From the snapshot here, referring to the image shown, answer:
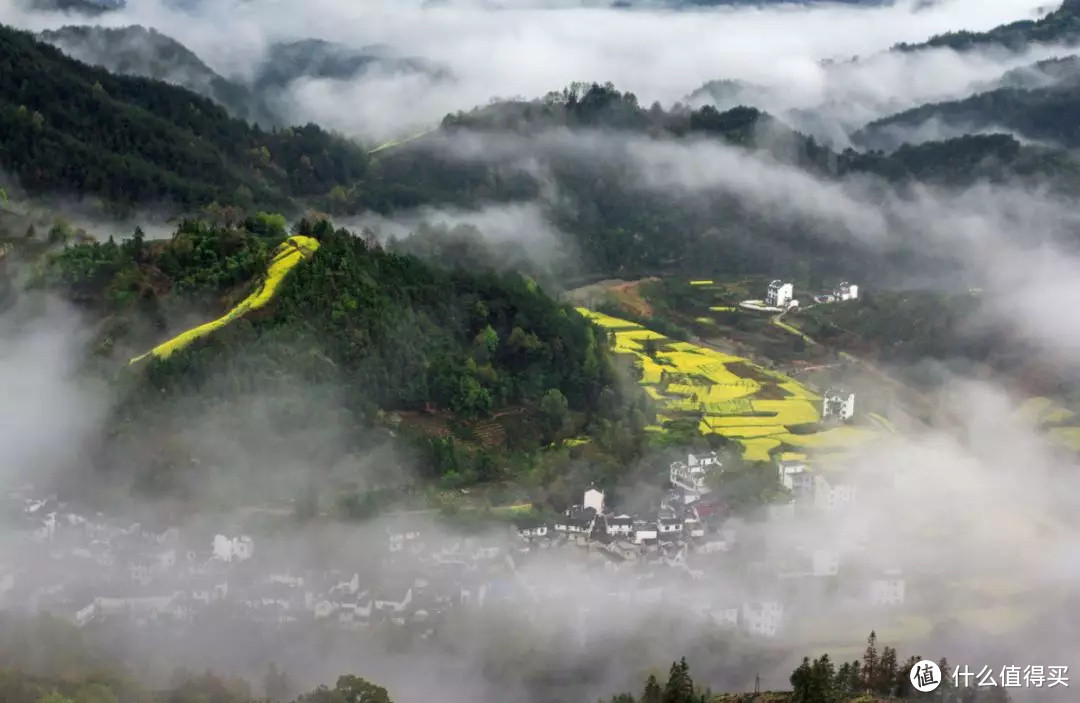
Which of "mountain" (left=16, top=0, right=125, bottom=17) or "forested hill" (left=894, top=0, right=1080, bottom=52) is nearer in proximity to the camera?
"mountain" (left=16, top=0, right=125, bottom=17)

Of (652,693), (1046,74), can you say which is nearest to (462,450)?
(652,693)

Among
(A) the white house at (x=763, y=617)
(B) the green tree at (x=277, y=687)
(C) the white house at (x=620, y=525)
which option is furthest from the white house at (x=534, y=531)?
(B) the green tree at (x=277, y=687)

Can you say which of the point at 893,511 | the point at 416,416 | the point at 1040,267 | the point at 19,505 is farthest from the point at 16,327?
the point at 1040,267

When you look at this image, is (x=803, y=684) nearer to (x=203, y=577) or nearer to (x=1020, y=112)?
(x=203, y=577)

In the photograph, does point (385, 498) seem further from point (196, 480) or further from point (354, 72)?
point (354, 72)

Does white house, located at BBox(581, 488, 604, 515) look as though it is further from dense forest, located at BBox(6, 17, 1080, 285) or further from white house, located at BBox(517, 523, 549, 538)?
dense forest, located at BBox(6, 17, 1080, 285)

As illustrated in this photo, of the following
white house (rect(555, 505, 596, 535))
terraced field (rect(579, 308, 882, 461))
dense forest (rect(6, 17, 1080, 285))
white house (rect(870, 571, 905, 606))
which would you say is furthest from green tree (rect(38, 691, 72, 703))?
dense forest (rect(6, 17, 1080, 285))

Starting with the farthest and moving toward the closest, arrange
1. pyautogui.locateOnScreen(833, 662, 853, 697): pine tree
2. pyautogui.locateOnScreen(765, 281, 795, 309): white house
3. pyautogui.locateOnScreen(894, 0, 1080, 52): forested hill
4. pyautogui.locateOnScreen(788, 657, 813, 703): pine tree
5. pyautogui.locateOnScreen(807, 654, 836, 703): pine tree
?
pyautogui.locateOnScreen(894, 0, 1080, 52): forested hill
pyautogui.locateOnScreen(765, 281, 795, 309): white house
pyautogui.locateOnScreen(833, 662, 853, 697): pine tree
pyautogui.locateOnScreen(788, 657, 813, 703): pine tree
pyautogui.locateOnScreen(807, 654, 836, 703): pine tree
